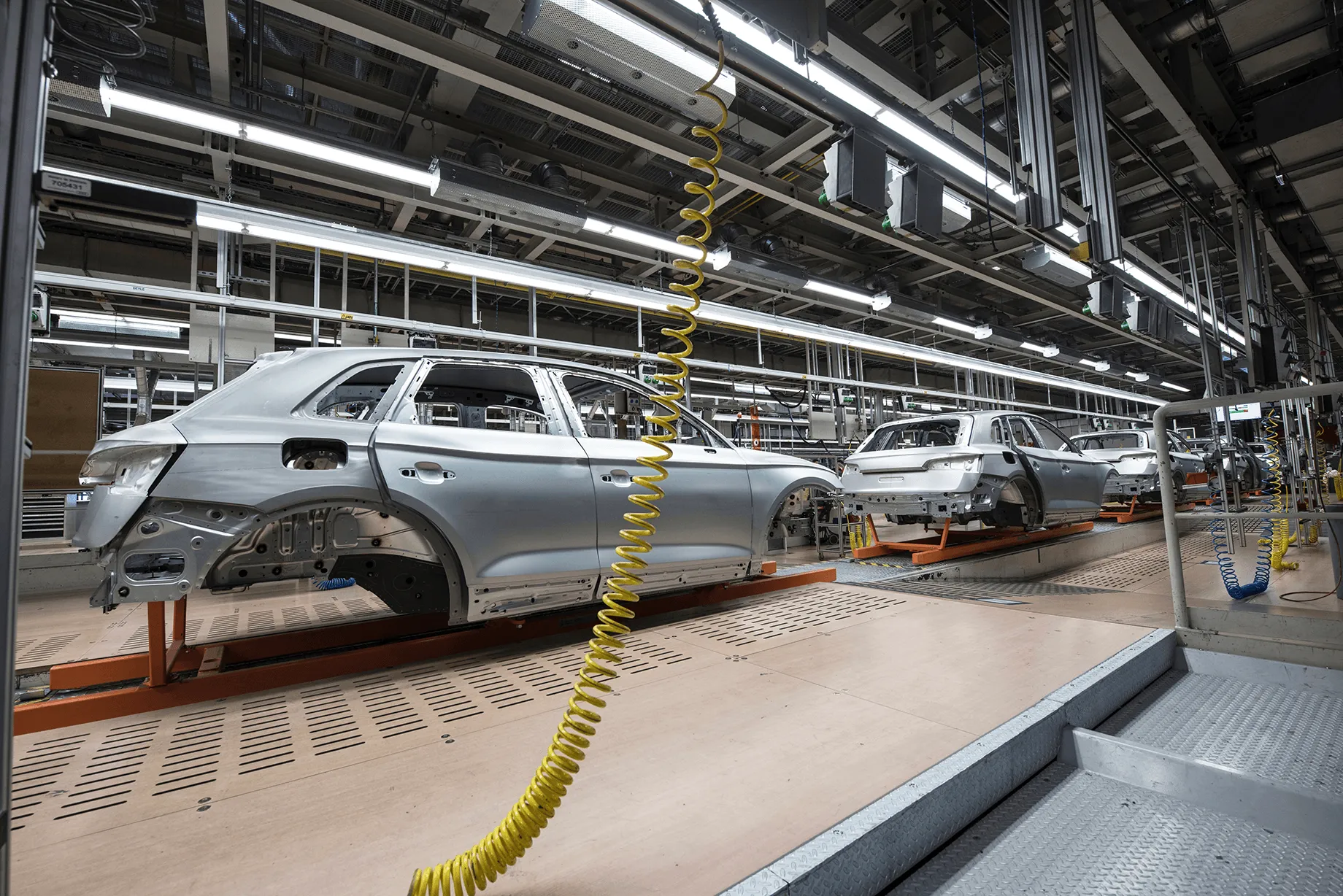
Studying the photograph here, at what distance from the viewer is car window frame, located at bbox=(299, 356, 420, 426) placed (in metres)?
2.43

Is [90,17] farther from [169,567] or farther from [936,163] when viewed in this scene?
[936,163]

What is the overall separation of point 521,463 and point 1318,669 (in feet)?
11.5

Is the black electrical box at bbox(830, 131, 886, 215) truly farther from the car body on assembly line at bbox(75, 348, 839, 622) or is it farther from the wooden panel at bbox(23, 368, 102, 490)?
the wooden panel at bbox(23, 368, 102, 490)

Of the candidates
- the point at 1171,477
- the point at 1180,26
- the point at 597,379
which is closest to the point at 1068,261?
the point at 1180,26

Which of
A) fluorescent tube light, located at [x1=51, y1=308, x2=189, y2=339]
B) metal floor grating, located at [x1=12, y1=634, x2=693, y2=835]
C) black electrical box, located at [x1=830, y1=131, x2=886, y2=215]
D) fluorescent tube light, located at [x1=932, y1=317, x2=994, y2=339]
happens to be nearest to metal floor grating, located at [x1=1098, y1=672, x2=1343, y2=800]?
metal floor grating, located at [x1=12, y1=634, x2=693, y2=835]

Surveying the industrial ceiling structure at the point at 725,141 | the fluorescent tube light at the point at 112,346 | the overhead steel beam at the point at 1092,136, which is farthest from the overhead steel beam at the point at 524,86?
the fluorescent tube light at the point at 112,346

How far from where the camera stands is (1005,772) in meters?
1.66

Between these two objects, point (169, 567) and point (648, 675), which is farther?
point (648, 675)

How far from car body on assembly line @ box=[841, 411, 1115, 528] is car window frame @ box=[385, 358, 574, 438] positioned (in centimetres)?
338

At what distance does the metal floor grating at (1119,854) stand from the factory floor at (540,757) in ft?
0.70

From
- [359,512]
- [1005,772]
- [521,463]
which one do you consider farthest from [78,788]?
[1005,772]

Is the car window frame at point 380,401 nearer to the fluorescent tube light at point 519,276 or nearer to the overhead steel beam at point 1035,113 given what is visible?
the fluorescent tube light at point 519,276

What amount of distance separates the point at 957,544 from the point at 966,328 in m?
5.43

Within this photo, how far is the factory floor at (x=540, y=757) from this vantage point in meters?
1.26
